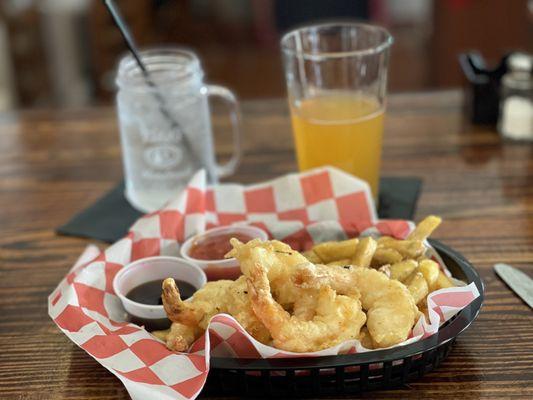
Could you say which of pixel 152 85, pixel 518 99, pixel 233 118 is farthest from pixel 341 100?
pixel 518 99

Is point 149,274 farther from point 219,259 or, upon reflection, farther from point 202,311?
point 202,311

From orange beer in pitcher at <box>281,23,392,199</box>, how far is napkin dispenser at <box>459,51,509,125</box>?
41 centimetres

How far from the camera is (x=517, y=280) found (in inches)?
53.1

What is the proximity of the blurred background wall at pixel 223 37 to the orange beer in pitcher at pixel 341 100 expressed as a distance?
2.35 meters

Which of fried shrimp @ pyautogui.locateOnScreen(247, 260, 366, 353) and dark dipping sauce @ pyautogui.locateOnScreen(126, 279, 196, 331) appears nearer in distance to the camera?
fried shrimp @ pyautogui.locateOnScreen(247, 260, 366, 353)

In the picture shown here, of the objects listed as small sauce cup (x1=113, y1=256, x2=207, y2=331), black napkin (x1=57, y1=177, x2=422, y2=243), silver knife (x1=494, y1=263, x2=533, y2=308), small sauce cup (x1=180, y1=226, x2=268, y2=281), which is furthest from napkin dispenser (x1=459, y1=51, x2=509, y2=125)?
small sauce cup (x1=113, y1=256, x2=207, y2=331)

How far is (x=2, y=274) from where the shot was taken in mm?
1494

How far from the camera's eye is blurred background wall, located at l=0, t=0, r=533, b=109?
3881 mm

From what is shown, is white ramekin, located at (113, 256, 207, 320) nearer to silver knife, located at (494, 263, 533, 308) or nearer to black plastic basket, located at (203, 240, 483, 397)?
black plastic basket, located at (203, 240, 483, 397)

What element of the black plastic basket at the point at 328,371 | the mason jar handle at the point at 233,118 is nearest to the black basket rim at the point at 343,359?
the black plastic basket at the point at 328,371

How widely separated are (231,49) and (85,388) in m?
3.77

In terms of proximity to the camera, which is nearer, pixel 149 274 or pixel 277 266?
pixel 277 266

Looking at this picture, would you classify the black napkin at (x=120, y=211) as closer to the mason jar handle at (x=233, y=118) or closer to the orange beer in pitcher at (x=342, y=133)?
the orange beer in pitcher at (x=342, y=133)

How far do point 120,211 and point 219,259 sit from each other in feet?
1.42
